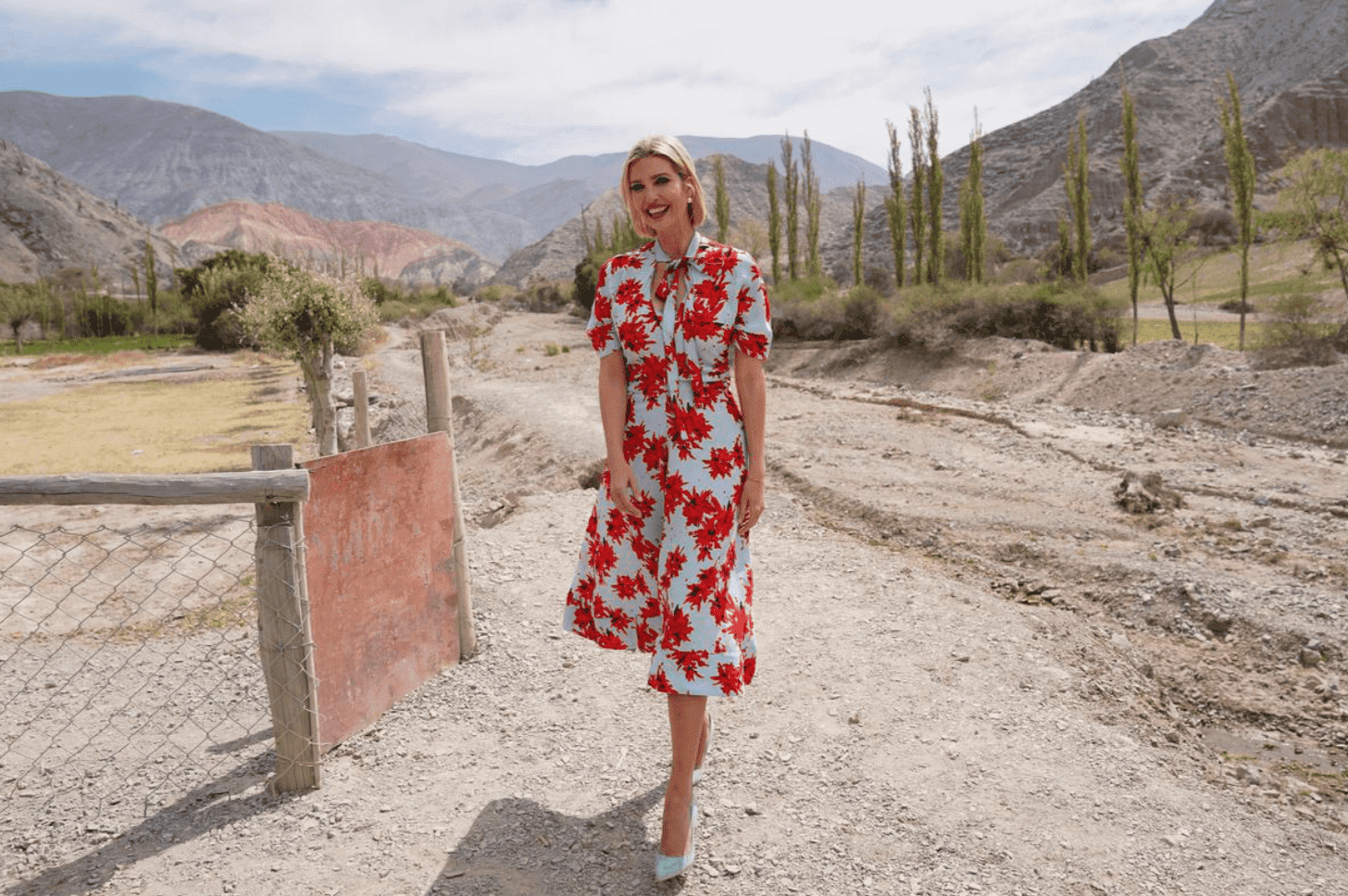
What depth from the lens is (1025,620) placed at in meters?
5.19

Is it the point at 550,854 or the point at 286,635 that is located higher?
the point at 286,635

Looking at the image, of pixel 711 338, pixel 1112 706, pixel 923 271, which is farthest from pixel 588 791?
pixel 923 271

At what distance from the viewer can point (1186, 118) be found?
78.0 metres

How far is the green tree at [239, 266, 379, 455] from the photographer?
13703 mm

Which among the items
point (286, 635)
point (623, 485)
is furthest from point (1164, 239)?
point (286, 635)

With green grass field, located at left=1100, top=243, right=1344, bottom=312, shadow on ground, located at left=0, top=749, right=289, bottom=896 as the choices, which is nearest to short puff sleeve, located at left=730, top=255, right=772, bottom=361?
shadow on ground, located at left=0, top=749, right=289, bottom=896

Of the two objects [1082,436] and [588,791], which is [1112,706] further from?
[1082,436]

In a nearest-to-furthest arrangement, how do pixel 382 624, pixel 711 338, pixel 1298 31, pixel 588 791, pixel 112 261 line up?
1. pixel 711 338
2. pixel 588 791
3. pixel 382 624
4. pixel 1298 31
5. pixel 112 261

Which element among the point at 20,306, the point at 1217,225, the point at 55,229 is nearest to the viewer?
the point at 1217,225

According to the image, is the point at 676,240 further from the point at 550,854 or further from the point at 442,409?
the point at 442,409

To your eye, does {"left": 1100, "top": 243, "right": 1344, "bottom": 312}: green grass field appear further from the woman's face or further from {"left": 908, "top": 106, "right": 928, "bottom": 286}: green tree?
the woman's face

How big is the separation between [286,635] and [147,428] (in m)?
17.1

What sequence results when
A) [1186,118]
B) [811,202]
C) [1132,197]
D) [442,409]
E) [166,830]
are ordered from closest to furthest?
[166,830]
[442,409]
[1132,197]
[811,202]
[1186,118]

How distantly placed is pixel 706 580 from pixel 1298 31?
10829 centimetres
